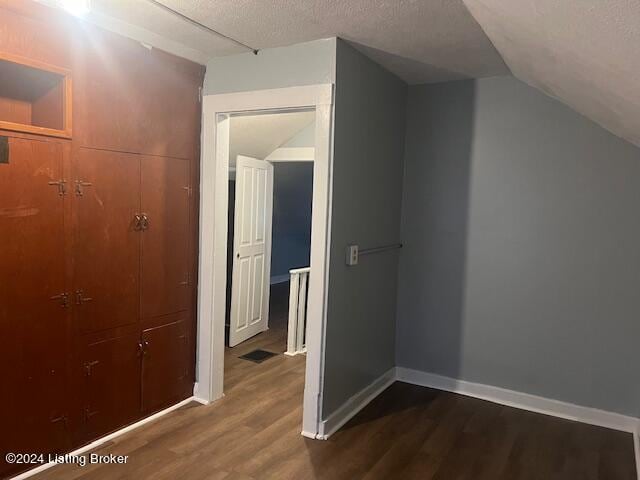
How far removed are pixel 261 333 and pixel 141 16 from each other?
10.8ft

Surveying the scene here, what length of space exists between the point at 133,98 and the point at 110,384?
162 cm

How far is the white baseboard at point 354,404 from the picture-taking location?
296 centimetres

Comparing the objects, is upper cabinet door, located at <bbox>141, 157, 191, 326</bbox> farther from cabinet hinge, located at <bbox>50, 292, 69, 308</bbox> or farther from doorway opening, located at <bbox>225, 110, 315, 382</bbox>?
doorway opening, located at <bbox>225, 110, 315, 382</bbox>

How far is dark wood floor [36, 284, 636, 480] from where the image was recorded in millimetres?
2572

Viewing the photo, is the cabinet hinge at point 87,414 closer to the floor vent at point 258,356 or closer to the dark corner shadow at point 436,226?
the floor vent at point 258,356

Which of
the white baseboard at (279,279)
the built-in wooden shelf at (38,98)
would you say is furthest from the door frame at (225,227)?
the white baseboard at (279,279)

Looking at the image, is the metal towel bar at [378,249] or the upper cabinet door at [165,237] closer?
the upper cabinet door at [165,237]

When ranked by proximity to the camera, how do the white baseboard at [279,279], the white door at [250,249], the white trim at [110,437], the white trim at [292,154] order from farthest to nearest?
the white baseboard at [279,279] < the white trim at [292,154] < the white door at [250,249] < the white trim at [110,437]

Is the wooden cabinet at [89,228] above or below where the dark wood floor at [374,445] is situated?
above

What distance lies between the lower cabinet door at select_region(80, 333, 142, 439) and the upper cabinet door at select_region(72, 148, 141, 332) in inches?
5.4

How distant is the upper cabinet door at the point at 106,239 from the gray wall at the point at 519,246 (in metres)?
2.01

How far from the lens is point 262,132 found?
174 inches

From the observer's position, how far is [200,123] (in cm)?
322

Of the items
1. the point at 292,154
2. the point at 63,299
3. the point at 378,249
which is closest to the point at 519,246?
the point at 378,249
